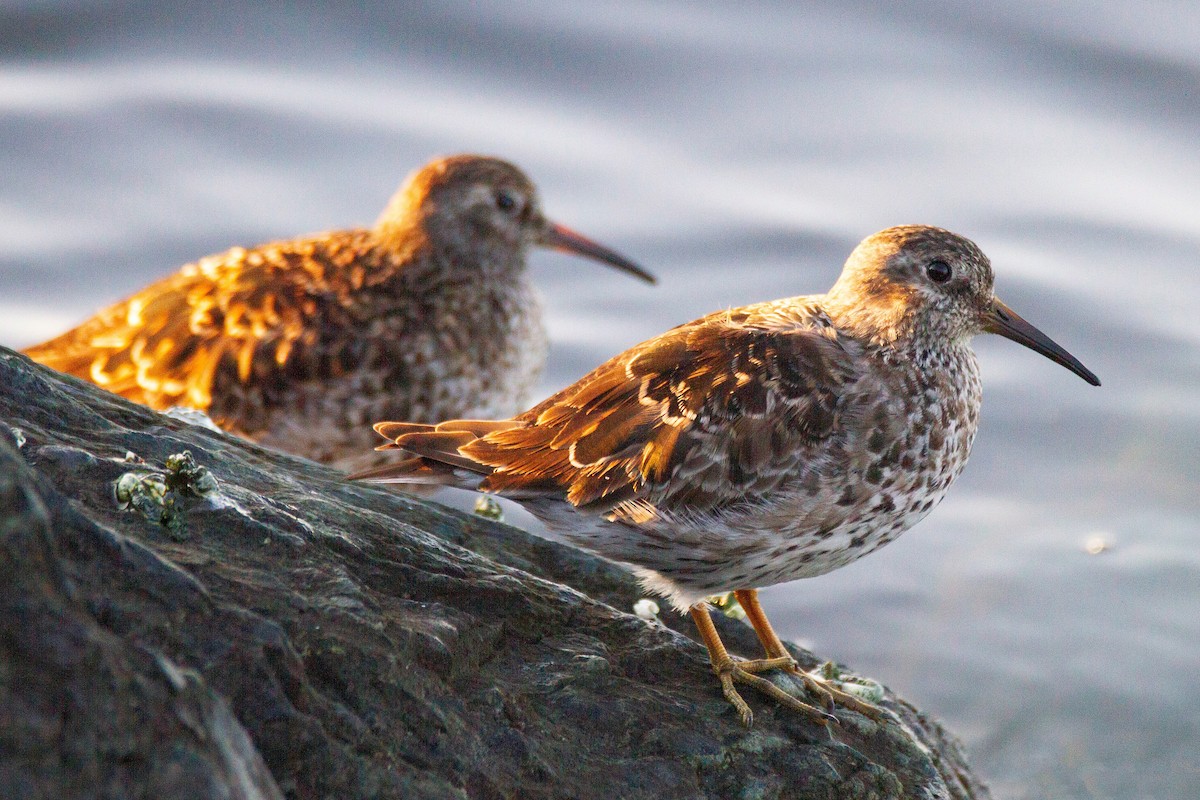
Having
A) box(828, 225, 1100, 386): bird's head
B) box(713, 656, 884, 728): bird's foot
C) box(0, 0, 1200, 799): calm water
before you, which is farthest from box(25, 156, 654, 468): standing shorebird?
box(713, 656, 884, 728): bird's foot

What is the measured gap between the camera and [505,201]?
357 inches

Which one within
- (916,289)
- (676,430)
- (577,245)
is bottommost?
(676,430)

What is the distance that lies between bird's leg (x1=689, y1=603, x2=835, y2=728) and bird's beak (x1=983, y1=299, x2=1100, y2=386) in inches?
68.1

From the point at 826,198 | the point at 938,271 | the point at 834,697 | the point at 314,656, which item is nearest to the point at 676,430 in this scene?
the point at 834,697

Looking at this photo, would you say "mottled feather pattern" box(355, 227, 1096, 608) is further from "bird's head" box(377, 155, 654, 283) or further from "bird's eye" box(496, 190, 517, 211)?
"bird's eye" box(496, 190, 517, 211)

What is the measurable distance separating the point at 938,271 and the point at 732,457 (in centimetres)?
131

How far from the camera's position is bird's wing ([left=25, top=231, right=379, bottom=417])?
7770 millimetres

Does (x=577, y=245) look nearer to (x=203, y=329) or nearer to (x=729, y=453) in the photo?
(x=203, y=329)

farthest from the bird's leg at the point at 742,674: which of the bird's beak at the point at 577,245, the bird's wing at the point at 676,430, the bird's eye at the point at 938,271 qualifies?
the bird's beak at the point at 577,245

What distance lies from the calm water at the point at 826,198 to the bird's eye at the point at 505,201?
1.45 metres

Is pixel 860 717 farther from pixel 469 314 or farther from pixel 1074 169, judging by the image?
pixel 1074 169

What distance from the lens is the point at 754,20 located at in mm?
12781

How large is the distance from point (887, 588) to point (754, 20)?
19.6 ft

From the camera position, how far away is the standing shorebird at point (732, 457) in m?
5.06
